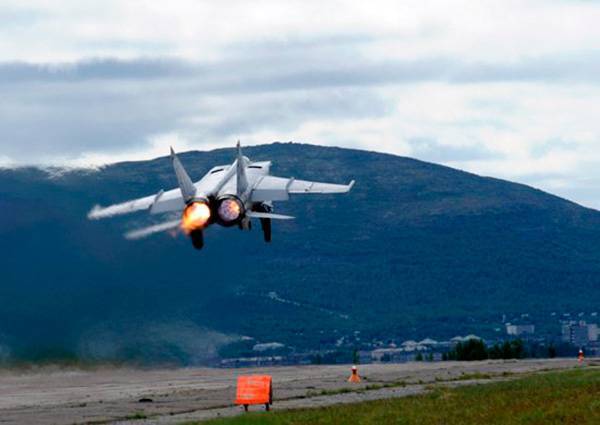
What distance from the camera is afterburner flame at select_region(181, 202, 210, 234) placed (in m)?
77.7

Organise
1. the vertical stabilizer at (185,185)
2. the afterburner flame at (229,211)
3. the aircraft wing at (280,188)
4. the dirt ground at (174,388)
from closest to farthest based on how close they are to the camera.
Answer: the dirt ground at (174,388)
the vertical stabilizer at (185,185)
the afterburner flame at (229,211)
the aircraft wing at (280,188)

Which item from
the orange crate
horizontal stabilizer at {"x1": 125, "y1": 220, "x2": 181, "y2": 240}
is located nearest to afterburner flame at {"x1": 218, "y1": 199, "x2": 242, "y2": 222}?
horizontal stabilizer at {"x1": 125, "y1": 220, "x2": 181, "y2": 240}

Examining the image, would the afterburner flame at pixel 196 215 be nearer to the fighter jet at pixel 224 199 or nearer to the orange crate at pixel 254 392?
the fighter jet at pixel 224 199

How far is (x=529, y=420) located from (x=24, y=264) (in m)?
43.7

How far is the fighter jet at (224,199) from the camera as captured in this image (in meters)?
77.9

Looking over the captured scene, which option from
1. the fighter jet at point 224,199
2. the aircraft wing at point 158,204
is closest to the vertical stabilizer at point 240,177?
the fighter jet at point 224,199

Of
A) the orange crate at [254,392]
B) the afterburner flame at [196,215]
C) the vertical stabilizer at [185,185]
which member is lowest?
the orange crate at [254,392]

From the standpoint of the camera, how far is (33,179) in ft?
328

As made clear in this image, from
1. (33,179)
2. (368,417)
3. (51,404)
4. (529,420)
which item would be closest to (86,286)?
(33,179)

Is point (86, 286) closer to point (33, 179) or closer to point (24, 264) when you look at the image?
point (24, 264)

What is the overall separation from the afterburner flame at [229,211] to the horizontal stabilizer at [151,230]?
7.59 metres

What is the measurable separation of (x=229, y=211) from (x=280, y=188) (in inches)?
240

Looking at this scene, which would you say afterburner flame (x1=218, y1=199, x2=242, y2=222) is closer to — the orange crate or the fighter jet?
the fighter jet

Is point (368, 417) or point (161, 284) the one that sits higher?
point (161, 284)
